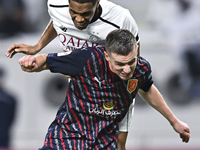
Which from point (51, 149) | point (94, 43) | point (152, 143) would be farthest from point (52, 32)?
point (152, 143)

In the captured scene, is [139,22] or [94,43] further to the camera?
[139,22]

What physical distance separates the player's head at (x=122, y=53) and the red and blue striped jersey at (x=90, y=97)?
10 centimetres

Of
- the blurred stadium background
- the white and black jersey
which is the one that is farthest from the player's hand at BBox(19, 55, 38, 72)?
the blurred stadium background

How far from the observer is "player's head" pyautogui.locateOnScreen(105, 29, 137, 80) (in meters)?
2.20

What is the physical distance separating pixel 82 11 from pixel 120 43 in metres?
0.33

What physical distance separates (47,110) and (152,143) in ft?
4.34

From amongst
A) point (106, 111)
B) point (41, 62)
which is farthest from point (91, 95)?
point (41, 62)

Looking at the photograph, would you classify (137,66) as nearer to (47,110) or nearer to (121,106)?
(121,106)

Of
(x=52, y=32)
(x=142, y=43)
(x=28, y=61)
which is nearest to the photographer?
(x=28, y=61)

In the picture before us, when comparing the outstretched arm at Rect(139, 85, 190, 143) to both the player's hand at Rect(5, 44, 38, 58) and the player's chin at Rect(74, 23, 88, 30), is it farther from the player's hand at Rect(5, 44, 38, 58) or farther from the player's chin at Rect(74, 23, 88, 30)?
the player's hand at Rect(5, 44, 38, 58)

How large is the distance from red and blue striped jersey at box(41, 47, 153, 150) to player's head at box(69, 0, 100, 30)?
180 mm

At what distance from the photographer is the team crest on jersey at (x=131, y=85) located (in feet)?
7.79

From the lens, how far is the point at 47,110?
5.11 m

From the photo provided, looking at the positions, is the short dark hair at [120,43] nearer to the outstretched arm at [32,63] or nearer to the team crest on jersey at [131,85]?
the team crest on jersey at [131,85]
